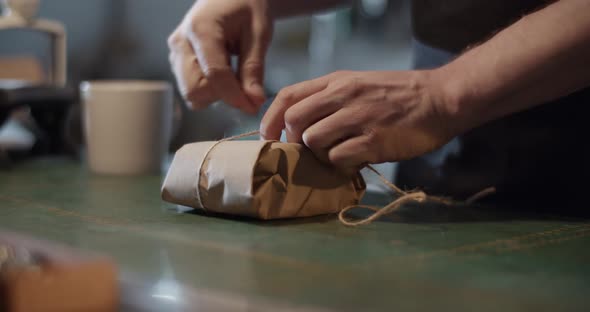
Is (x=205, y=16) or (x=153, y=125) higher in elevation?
(x=205, y=16)

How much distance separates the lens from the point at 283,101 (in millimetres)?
900

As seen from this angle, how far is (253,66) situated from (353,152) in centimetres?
38

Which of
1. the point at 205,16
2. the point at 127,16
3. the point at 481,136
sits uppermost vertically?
the point at 205,16

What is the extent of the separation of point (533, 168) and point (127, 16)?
2956 mm

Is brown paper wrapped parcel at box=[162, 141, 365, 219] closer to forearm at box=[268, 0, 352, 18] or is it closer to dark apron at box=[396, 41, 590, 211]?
dark apron at box=[396, 41, 590, 211]

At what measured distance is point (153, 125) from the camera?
1.40m

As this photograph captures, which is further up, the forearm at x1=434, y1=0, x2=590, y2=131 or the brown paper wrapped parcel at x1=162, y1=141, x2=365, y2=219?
the forearm at x1=434, y1=0, x2=590, y2=131

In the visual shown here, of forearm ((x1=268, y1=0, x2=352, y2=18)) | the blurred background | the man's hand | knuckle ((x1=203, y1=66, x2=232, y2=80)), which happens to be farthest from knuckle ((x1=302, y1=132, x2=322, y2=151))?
the blurred background

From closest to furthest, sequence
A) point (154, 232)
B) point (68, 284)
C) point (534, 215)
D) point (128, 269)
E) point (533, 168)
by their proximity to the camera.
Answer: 1. point (68, 284)
2. point (128, 269)
3. point (154, 232)
4. point (534, 215)
5. point (533, 168)

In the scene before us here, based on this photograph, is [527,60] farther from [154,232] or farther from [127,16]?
[127,16]

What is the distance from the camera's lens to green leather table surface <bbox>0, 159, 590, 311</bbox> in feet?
1.73

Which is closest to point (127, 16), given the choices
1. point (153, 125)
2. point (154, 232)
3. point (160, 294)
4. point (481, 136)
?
point (153, 125)

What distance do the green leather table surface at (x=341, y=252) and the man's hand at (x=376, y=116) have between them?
0.09m

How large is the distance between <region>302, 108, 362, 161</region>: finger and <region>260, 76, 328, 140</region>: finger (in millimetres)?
44
